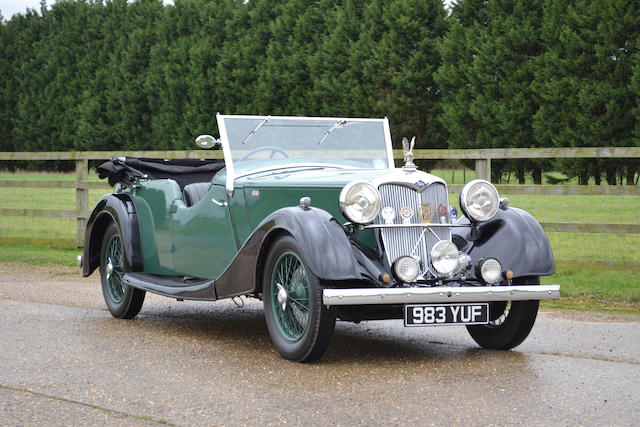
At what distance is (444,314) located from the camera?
5773 mm

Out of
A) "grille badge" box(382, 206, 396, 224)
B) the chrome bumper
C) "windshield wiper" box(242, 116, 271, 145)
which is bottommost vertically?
the chrome bumper

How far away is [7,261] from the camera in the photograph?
1309cm

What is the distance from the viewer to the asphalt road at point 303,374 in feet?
14.8

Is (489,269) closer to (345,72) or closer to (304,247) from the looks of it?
(304,247)

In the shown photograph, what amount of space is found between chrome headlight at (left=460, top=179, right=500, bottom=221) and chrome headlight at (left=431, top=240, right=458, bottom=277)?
476mm

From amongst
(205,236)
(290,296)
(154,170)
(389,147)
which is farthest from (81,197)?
(290,296)

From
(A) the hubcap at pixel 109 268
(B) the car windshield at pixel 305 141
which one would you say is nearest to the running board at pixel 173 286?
(A) the hubcap at pixel 109 268

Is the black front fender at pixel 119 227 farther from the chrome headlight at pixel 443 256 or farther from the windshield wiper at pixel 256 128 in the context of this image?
the chrome headlight at pixel 443 256

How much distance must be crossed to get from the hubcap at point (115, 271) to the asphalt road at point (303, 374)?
23 centimetres

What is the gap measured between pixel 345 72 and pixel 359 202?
79.5 ft

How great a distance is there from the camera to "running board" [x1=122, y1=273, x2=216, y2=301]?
6.83m

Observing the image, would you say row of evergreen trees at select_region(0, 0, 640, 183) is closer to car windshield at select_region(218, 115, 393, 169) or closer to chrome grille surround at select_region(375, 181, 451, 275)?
car windshield at select_region(218, 115, 393, 169)

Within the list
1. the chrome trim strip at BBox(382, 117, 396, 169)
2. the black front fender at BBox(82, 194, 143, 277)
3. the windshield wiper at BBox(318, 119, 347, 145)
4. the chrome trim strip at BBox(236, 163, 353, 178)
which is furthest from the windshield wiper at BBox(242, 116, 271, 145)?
the black front fender at BBox(82, 194, 143, 277)

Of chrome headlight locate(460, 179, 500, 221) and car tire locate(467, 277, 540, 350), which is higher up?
chrome headlight locate(460, 179, 500, 221)
